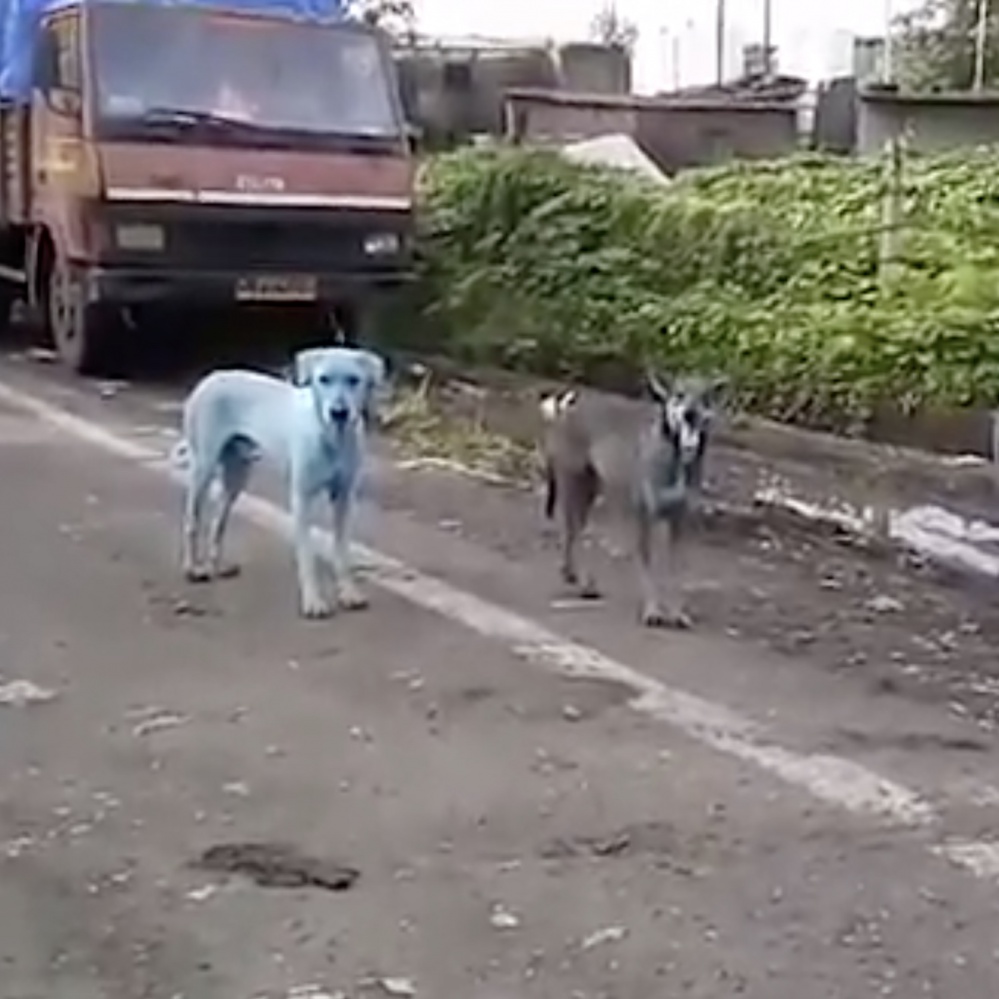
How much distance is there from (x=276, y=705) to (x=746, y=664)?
1.56 meters

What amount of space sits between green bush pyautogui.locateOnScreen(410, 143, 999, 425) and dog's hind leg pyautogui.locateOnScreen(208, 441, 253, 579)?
4874mm

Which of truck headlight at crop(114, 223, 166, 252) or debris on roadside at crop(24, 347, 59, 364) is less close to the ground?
truck headlight at crop(114, 223, 166, 252)

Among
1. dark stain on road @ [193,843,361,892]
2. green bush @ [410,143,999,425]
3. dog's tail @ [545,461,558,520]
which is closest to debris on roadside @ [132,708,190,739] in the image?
dark stain on road @ [193,843,361,892]

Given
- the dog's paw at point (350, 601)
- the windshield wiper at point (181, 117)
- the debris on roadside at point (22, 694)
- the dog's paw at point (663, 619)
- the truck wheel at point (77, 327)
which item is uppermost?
the windshield wiper at point (181, 117)

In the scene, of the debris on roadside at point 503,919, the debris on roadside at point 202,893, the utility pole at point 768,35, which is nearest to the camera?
the debris on roadside at point 503,919

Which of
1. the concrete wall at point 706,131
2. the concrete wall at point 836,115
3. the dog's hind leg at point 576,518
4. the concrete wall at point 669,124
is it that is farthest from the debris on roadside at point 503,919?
the concrete wall at point 836,115

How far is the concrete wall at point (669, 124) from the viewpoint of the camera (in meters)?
26.0

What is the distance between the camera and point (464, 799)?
21.7 feet

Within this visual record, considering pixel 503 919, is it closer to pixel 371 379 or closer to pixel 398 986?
pixel 398 986

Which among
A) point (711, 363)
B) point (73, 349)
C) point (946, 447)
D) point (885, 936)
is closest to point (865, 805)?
point (885, 936)

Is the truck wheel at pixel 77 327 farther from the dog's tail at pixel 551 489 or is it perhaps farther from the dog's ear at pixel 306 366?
the dog's ear at pixel 306 366

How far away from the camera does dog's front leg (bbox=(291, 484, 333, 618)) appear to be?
899 centimetres

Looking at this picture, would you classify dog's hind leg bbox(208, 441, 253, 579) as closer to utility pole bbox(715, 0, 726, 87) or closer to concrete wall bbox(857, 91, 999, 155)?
concrete wall bbox(857, 91, 999, 155)

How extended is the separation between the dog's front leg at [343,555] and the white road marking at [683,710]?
108 millimetres
